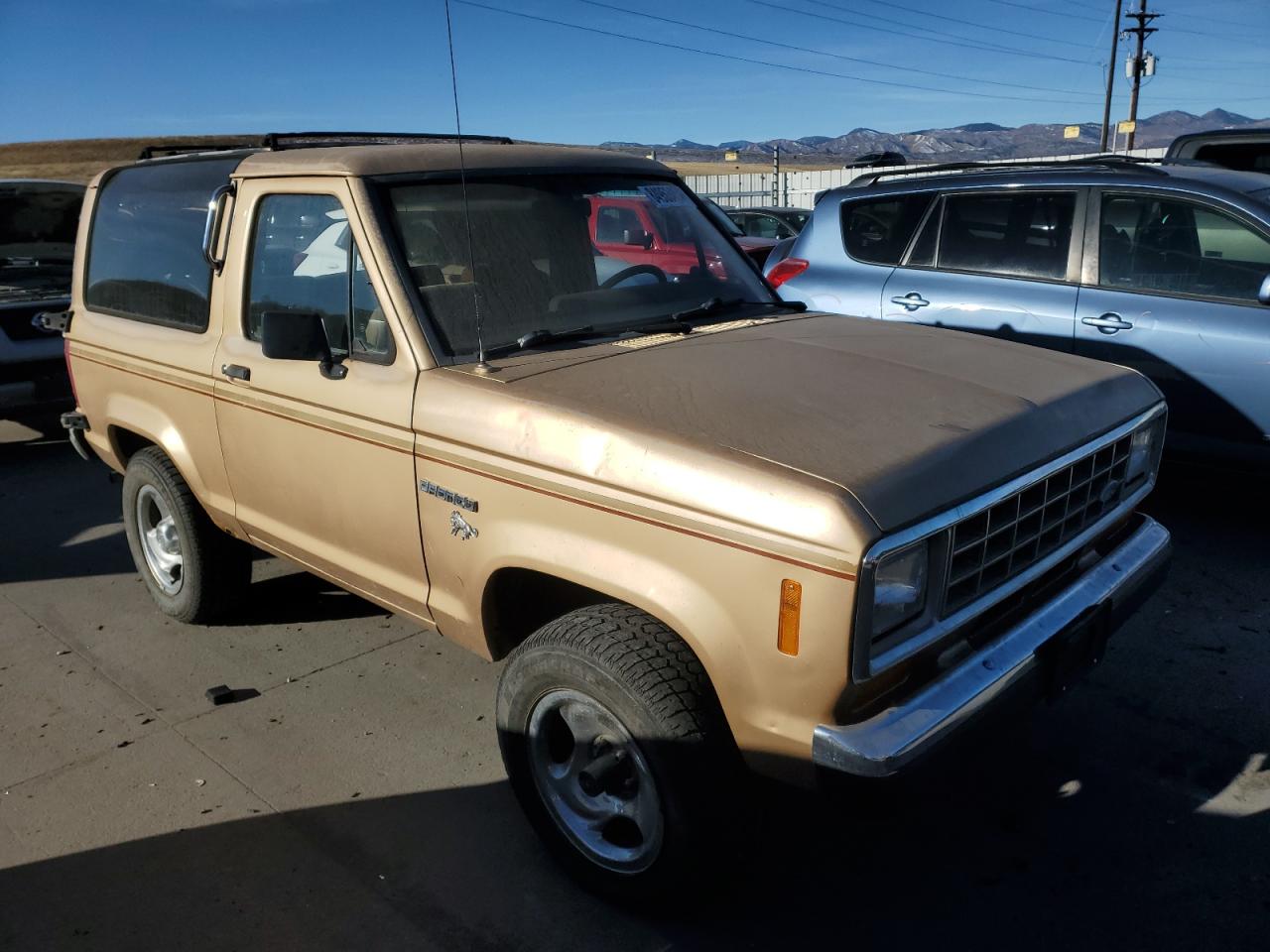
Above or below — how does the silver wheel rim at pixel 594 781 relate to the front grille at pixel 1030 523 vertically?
below

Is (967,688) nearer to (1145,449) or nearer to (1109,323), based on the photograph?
(1145,449)

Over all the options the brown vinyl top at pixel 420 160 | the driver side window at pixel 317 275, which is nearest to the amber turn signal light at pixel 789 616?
the driver side window at pixel 317 275

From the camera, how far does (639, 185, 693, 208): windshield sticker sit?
3.92 metres

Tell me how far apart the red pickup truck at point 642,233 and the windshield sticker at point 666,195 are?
A: 20 mm

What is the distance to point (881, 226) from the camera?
6.36 meters

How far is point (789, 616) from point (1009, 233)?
444 cm

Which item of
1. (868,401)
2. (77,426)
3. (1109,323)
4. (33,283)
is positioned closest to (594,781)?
(868,401)

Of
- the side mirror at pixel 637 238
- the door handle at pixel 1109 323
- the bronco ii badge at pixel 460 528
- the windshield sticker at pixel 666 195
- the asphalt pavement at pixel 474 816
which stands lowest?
the asphalt pavement at pixel 474 816

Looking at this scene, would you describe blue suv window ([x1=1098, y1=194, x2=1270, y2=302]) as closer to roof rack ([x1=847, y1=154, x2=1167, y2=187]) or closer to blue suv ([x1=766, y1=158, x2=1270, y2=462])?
blue suv ([x1=766, y1=158, x2=1270, y2=462])

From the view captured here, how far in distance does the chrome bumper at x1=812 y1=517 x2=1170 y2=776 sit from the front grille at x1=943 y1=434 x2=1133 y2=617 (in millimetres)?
145

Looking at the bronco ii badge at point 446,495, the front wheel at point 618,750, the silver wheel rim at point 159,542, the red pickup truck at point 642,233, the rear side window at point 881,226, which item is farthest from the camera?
the rear side window at point 881,226

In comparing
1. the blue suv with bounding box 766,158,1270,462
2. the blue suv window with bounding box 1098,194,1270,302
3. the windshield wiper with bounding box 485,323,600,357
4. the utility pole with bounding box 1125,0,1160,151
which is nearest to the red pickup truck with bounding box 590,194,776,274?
the windshield wiper with bounding box 485,323,600,357

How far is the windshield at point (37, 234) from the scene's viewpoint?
8.07 metres

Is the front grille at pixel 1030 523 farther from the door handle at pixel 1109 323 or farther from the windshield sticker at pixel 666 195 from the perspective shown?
the door handle at pixel 1109 323
